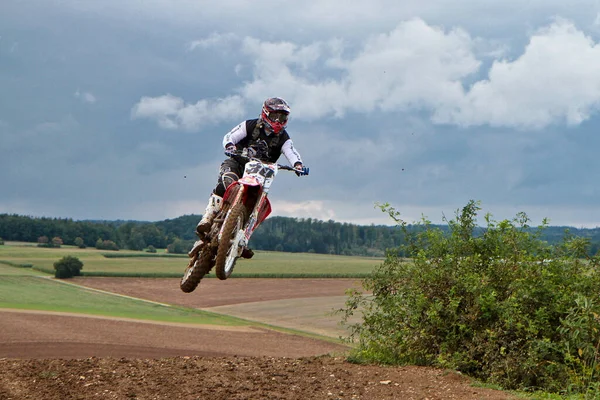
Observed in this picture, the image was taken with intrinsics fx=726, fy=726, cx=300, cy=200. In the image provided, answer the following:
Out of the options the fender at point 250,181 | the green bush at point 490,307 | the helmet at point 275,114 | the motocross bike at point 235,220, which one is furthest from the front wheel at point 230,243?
the green bush at point 490,307

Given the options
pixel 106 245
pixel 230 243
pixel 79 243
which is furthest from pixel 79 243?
pixel 230 243

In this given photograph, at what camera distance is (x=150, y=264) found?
8612cm

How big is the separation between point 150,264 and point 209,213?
76199mm

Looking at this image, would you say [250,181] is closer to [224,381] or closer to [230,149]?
[230,149]

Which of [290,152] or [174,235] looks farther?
[174,235]

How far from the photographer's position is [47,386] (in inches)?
512

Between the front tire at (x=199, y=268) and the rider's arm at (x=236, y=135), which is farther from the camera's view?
the rider's arm at (x=236, y=135)

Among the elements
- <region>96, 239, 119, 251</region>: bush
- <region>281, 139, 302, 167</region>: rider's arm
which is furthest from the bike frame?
<region>96, 239, 119, 251</region>: bush

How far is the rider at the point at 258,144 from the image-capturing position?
474 inches

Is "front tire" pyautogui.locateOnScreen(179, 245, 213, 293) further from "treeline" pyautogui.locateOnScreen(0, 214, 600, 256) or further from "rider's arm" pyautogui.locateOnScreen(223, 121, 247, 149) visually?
"treeline" pyautogui.locateOnScreen(0, 214, 600, 256)

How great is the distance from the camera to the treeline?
332 feet

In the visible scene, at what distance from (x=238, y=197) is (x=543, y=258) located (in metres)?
7.42

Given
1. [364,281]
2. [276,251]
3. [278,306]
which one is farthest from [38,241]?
[364,281]

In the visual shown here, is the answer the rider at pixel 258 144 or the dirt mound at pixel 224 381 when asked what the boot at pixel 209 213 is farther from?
the dirt mound at pixel 224 381
